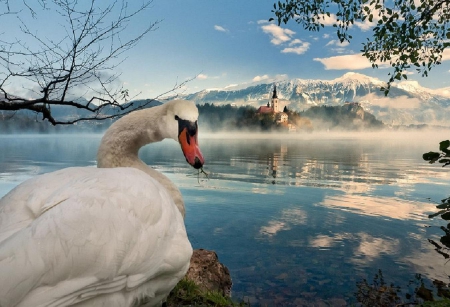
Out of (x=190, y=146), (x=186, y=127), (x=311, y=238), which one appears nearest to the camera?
(x=190, y=146)

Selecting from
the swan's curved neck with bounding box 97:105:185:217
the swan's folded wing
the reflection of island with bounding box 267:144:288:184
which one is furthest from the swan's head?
the reflection of island with bounding box 267:144:288:184

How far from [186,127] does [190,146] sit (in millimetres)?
277

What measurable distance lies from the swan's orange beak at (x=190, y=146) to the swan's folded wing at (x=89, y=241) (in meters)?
1.05

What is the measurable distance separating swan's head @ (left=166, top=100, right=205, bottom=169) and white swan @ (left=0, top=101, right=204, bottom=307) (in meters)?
0.95

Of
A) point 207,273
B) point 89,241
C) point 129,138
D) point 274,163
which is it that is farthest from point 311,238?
point 274,163

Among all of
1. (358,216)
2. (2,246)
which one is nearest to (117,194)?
(2,246)

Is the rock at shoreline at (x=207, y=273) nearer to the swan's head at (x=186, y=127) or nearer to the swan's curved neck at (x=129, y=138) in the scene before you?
the swan's curved neck at (x=129, y=138)

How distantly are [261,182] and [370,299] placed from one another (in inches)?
1012

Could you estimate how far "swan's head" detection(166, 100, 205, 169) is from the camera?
4.41 m

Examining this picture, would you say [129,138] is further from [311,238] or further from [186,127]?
[311,238]

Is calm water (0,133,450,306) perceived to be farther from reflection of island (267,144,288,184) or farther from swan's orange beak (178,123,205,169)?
reflection of island (267,144,288,184)

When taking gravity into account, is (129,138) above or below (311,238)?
above

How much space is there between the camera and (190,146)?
14.8 ft

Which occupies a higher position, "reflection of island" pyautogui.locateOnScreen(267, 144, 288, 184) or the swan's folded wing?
the swan's folded wing
